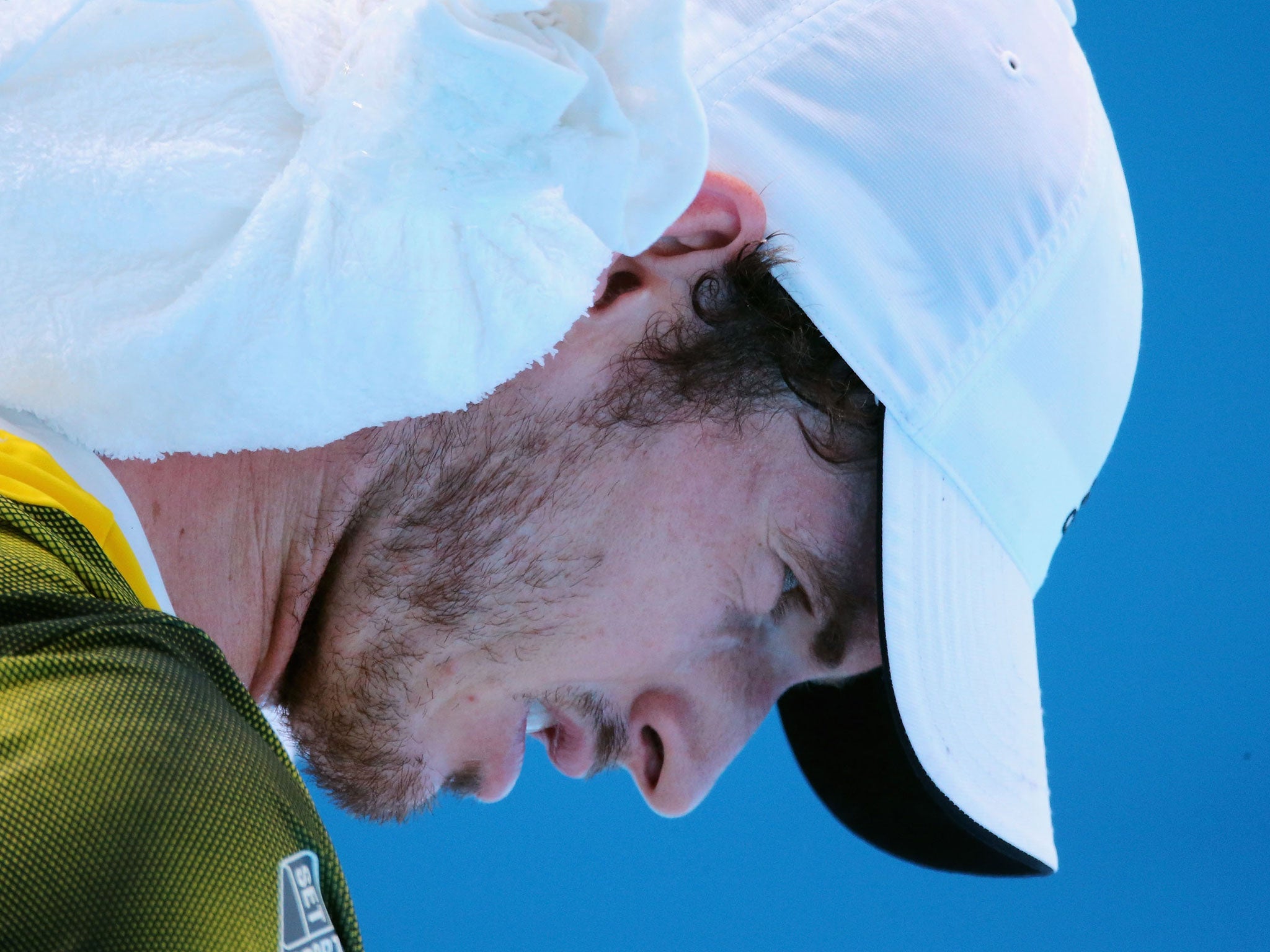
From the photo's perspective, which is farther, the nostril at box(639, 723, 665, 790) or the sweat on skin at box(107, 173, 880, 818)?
the nostril at box(639, 723, 665, 790)

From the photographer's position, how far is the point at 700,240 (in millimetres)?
507

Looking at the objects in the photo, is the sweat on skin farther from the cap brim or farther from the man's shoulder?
the man's shoulder

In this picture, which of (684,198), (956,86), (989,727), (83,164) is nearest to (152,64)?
(83,164)

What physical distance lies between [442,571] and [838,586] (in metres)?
0.18

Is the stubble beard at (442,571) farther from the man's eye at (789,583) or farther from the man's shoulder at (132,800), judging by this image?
the man's shoulder at (132,800)

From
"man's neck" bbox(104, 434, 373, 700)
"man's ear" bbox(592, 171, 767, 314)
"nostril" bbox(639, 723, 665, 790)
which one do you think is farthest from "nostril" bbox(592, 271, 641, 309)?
"nostril" bbox(639, 723, 665, 790)

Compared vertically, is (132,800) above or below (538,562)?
above

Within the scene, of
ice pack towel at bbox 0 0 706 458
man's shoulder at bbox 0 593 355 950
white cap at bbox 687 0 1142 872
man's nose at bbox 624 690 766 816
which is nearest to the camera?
man's shoulder at bbox 0 593 355 950

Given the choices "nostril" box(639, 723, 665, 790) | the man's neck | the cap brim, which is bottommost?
"nostril" box(639, 723, 665, 790)

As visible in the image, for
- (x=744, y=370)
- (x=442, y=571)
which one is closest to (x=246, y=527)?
(x=442, y=571)

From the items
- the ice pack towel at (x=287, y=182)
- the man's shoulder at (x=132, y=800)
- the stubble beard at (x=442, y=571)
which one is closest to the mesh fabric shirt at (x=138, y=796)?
the man's shoulder at (x=132, y=800)

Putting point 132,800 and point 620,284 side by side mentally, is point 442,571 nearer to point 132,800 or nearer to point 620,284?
point 620,284

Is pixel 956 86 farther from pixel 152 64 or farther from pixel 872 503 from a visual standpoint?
pixel 152 64

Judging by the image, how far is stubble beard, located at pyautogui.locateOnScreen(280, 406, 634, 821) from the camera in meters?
0.53
